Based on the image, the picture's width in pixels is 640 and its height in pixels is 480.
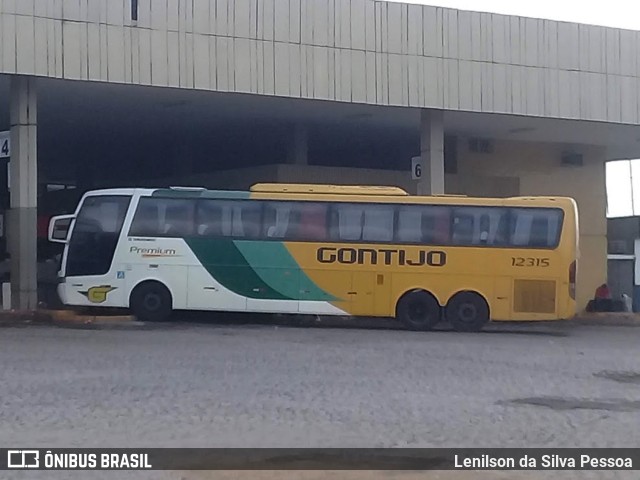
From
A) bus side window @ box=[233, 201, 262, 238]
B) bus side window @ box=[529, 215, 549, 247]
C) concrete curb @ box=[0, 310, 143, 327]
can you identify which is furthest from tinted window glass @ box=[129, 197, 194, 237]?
bus side window @ box=[529, 215, 549, 247]

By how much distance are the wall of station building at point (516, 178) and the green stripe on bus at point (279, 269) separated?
7293 mm

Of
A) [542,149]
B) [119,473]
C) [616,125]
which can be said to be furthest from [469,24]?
[119,473]

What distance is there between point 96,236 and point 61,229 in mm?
992

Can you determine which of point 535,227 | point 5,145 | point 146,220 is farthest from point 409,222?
point 5,145

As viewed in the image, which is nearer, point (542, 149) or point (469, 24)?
point (469, 24)

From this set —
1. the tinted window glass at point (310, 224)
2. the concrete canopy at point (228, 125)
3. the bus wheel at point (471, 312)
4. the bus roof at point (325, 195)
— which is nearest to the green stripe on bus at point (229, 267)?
the bus roof at point (325, 195)

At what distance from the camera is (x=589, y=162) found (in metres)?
36.0

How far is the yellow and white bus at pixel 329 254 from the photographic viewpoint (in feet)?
77.9

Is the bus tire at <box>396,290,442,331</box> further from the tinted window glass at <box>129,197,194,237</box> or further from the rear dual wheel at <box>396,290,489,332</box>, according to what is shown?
the tinted window glass at <box>129,197,194,237</box>

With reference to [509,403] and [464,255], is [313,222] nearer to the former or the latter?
[464,255]

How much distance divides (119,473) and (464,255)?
1609 centimetres

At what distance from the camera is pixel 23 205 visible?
24.6 m

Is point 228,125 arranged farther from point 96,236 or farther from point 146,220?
point 96,236

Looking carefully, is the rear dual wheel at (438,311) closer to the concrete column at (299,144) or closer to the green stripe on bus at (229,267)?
the green stripe on bus at (229,267)
